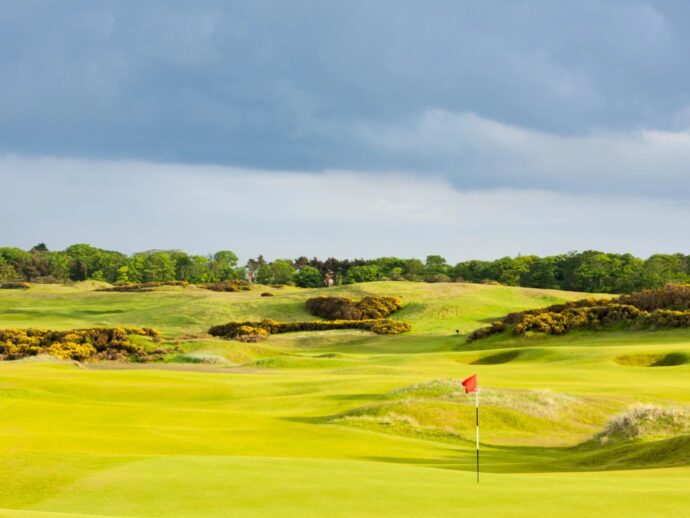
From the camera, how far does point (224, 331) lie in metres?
72.4

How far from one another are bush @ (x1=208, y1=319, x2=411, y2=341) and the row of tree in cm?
3891

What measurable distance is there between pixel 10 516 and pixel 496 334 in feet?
175

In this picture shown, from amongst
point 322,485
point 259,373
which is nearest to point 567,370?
point 259,373

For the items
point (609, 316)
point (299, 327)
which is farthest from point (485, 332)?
point (299, 327)

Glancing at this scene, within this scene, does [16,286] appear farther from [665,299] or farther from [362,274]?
[665,299]

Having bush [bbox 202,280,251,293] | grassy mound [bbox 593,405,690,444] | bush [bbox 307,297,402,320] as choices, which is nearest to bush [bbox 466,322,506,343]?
bush [bbox 307,297,402,320]

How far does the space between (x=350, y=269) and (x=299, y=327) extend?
208 ft

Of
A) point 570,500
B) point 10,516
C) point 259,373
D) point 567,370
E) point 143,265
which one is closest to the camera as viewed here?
point 10,516

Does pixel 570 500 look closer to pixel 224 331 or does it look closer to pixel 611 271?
pixel 224 331

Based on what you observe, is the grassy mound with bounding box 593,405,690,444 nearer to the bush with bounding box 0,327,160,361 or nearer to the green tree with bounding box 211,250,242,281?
the bush with bounding box 0,327,160,361

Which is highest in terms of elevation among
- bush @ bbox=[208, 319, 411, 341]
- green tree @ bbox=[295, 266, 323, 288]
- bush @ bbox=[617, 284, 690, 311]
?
green tree @ bbox=[295, 266, 323, 288]

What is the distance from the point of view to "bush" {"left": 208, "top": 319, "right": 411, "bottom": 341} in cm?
7106

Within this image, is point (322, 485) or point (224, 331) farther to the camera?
point (224, 331)

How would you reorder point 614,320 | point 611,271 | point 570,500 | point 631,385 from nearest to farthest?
point 570,500 → point 631,385 → point 614,320 → point 611,271
